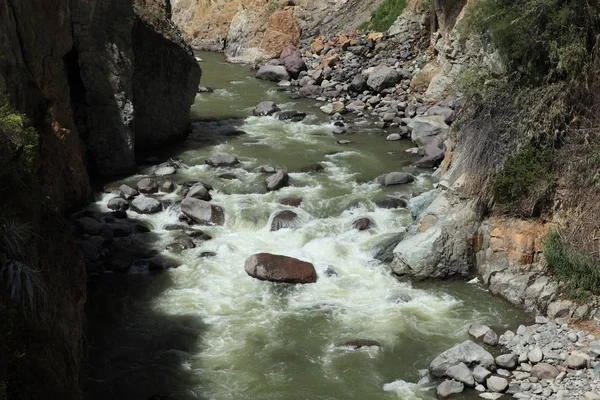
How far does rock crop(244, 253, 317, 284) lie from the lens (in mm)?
15336

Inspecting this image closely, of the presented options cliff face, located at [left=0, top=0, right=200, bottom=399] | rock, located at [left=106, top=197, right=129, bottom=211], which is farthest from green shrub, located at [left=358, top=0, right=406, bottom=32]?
rock, located at [left=106, top=197, right=129, bottom=211]

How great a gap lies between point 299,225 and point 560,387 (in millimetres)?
8202

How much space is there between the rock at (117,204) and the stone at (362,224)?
633 cm

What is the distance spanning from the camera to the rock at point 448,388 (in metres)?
11.6

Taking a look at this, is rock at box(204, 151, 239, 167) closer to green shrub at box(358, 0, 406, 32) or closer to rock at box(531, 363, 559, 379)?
rock at box(531, 363, 559, 379)

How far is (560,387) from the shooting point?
11.4m

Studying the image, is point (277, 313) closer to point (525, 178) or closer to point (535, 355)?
point (535, 355)

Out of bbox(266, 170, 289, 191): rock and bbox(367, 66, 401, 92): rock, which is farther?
bbox(367, 66, 401, 92): rock

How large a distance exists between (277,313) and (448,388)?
4.02 metres

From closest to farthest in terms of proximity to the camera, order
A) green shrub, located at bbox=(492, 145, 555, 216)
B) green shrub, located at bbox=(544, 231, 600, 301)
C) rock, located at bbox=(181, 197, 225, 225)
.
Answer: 1. green shrub, located at bbox=(544, 231, 600, 301)
2. green shrub, located at bbox=(492, 145, 555, 216)
3. rock, located at bbox=(181, 197, 225, 225)

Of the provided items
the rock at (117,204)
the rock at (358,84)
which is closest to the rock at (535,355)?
the rock at (117,204)

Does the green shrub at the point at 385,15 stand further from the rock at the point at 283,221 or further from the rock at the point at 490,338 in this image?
the rock at the point at 490,338

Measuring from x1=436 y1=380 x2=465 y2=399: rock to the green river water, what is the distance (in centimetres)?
19

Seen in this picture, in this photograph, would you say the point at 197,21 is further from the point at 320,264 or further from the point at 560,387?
the point at 560,387
